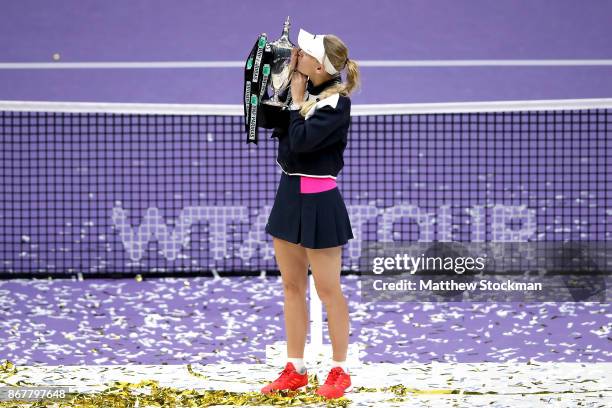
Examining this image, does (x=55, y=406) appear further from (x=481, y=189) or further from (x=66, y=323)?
(x=481, y=189)

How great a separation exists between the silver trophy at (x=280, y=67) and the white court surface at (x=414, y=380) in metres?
1.36

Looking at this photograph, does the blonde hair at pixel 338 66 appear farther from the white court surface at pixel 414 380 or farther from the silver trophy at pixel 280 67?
the white court surface at pixel 414 380

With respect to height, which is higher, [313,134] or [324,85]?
[324,85]

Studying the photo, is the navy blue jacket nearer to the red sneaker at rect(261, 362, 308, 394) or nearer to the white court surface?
the red sneaker at rect(261, 362, 308, 394)

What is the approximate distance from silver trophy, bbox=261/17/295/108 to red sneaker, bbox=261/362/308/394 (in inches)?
48.4

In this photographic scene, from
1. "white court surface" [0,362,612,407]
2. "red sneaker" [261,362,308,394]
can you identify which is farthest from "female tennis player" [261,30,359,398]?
"white court surface" [0,362,612,407]

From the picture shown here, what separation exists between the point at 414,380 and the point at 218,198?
497 cm

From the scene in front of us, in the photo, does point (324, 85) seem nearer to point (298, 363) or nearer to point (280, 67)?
point (280, 67)

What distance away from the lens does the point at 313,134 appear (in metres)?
5.06

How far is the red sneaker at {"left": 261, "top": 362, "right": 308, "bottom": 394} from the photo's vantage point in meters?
5.47

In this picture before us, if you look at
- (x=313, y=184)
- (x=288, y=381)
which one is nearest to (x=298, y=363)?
(x=288, y=381)

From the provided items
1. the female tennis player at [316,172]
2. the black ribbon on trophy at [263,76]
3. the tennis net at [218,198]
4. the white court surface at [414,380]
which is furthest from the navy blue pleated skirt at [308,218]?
the tennis net at [218,198]

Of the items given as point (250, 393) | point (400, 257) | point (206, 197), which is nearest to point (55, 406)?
point (250, 393)

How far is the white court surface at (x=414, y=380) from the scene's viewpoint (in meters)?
5.47
